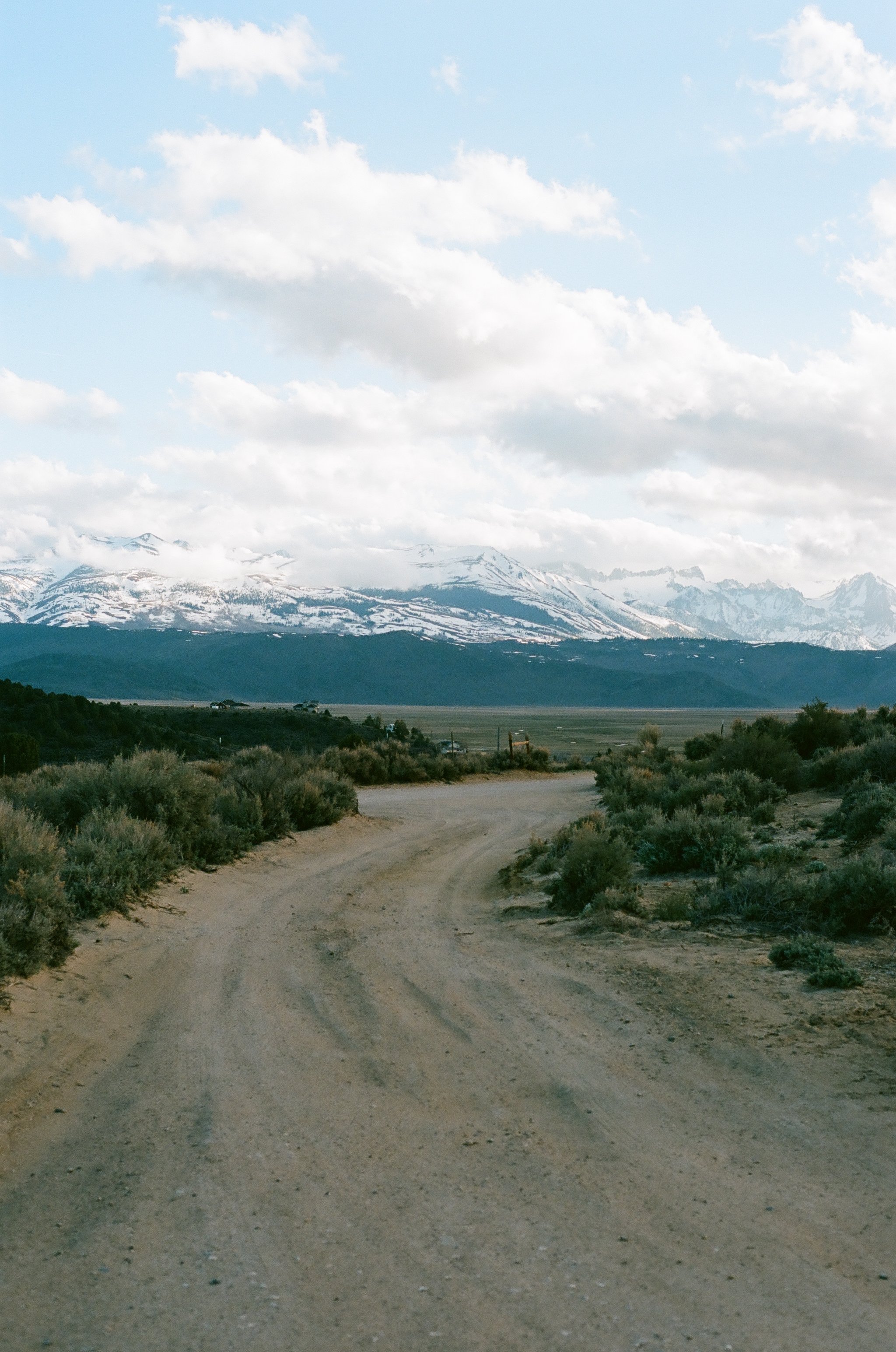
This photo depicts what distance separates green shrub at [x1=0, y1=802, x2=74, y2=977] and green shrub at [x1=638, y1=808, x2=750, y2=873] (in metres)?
8.01

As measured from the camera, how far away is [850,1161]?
5406 mm

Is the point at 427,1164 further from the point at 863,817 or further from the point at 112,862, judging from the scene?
the point at 863,817

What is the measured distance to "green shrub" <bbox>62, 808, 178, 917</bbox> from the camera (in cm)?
1086

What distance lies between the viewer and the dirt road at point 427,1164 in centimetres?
413

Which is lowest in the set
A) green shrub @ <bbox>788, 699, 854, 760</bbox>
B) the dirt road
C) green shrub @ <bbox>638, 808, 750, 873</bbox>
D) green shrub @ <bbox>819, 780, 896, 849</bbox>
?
the dirt road

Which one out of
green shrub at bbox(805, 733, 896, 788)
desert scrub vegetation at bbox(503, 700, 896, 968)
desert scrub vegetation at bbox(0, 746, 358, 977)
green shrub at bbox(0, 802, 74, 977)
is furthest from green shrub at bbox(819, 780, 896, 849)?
green shrub at bbox(0, 802, 74, 977)

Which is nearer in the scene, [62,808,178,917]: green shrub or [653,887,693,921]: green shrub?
[62,808,178,917]: green shrub

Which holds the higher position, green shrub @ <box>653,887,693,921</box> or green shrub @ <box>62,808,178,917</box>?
green shrub @ <box>62,808,178,917</box>

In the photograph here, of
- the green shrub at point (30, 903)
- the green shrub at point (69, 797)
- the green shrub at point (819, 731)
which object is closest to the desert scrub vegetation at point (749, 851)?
the green shrub at point (819, 731)

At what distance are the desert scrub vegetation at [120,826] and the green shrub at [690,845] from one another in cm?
641

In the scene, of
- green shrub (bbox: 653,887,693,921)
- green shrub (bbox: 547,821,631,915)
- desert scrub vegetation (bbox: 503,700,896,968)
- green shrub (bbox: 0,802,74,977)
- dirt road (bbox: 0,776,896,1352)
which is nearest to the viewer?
dirt road (bbox: 0,776,896,1352)

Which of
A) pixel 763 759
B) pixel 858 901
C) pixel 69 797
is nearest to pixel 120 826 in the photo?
pixel 69 797

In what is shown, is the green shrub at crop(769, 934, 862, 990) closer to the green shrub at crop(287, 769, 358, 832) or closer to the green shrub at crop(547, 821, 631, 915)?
the green shrub at crop(547, 821, 631, 915)

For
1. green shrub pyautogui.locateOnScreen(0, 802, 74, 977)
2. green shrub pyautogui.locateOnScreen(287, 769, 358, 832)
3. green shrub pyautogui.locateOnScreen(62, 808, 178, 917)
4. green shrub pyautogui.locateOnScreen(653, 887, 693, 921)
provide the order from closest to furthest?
1. green shrub pyautogui.locateOnScreen(0, 802, 74, 977)
2. green shrub pyautogui.locateOnScreen(62, 808, 178, 917)
3. green shrub pyautogui.locateOnScreen(653, 887, 693, 921)
4. green shrub pyautogui.locateOnScreen(287, 769, 358, 832)
